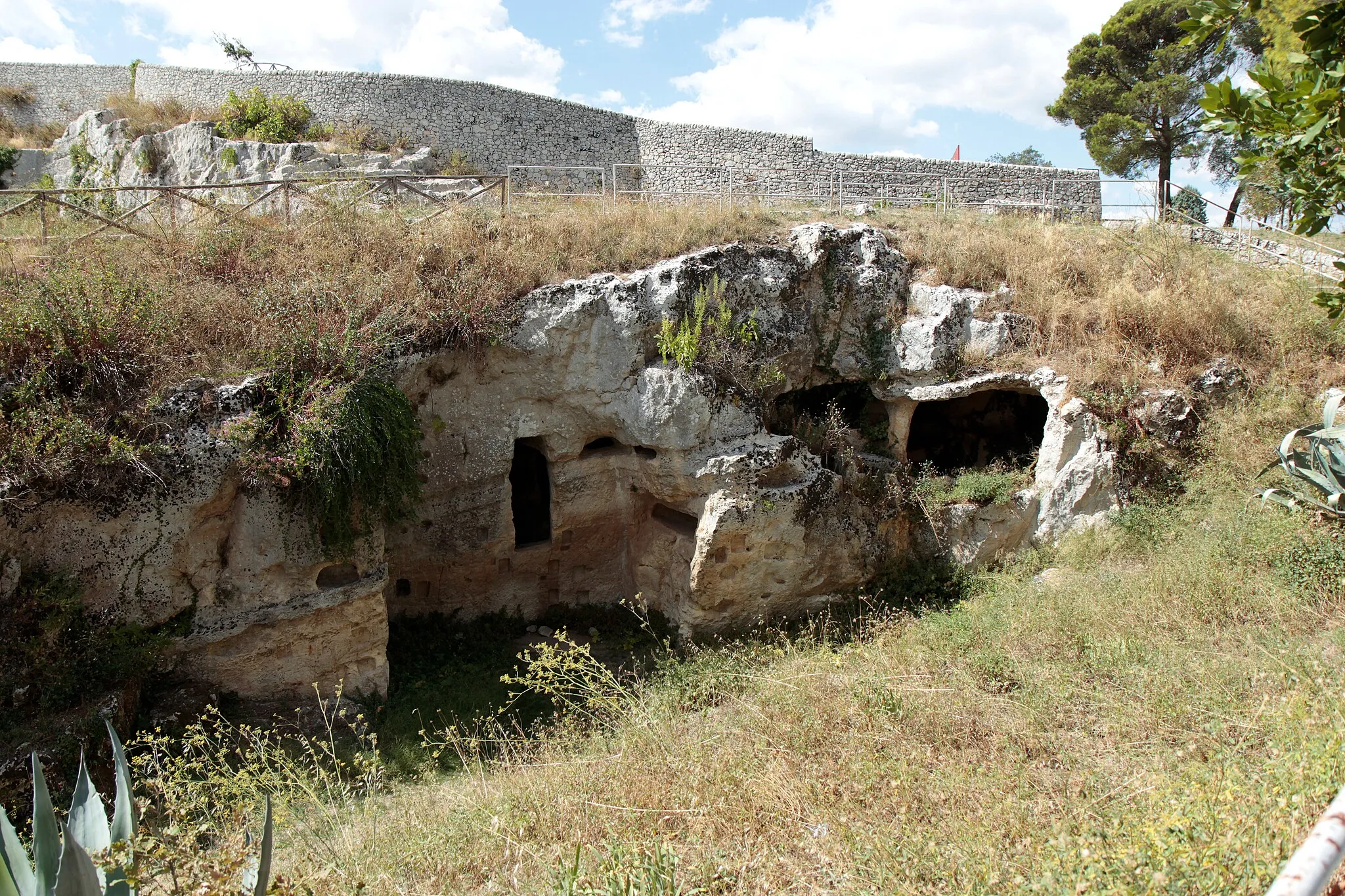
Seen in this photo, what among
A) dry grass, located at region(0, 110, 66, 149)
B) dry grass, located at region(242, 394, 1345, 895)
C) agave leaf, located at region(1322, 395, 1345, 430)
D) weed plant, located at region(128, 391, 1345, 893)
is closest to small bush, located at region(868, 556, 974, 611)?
weed plant, located at region(128, 391, 1345, 893)

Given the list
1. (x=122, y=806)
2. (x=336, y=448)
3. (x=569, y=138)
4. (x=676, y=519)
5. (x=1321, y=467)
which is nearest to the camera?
(x=122, y=806)

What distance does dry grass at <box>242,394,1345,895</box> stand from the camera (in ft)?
12.2

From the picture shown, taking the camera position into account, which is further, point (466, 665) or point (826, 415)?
point (826, 415)

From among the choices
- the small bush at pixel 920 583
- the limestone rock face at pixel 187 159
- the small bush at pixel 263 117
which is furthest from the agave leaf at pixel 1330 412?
the small bush at pixel 263 117

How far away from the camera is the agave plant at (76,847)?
9.49ft

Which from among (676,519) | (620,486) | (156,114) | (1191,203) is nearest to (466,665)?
(620,486)

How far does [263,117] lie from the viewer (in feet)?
60.7

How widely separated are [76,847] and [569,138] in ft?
70.1

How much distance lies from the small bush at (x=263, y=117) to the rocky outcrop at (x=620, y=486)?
39.0 ft

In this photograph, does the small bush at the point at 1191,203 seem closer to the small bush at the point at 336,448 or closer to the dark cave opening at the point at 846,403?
the dark cave opening at the point at 846,403

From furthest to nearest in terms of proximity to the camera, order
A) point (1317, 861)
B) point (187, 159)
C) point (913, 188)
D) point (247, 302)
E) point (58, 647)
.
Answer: point (913, 188), point (187, 159), point (247, 302), point (58, 647), point (1317, 861)

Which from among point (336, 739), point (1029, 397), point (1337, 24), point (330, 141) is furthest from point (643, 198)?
point (330, 141)

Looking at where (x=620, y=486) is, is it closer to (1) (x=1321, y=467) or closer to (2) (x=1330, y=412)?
(1) (x=1321, y=467)

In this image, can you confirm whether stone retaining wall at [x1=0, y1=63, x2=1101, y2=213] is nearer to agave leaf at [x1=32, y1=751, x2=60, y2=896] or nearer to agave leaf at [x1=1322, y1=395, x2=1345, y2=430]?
agave leaf at [x1=1322, y1=395, x2=1345, y2=430]
